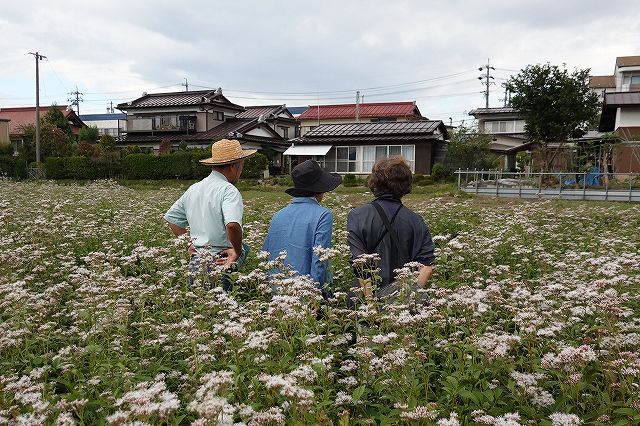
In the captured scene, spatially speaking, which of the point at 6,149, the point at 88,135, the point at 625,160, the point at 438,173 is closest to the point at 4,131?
the point at 88,135

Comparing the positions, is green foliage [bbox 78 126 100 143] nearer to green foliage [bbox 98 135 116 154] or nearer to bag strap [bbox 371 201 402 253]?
green foliage [bbox 98 135 116 154]

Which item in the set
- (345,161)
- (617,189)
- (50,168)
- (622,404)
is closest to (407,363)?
(622,404)

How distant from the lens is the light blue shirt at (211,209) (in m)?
4.64

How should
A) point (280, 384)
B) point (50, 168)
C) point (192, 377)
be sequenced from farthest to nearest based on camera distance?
point (50, 168) < point (192, 377) < point (280, 384)

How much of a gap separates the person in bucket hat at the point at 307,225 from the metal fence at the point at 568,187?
19326mm

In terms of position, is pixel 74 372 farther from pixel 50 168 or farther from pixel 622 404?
pixel 50 168

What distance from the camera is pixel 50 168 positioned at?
130 ft

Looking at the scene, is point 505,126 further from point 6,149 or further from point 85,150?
point 6,149

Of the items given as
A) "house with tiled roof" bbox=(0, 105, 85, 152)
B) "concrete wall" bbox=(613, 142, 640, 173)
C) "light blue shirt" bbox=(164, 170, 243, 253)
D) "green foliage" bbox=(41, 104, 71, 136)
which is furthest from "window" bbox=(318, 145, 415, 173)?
"light blue shirt" bbox=(164, 170, 243, 253)

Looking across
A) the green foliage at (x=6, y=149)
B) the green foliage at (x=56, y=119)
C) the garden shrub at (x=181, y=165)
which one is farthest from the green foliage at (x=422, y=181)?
the green foliage at (x=56, y=119)

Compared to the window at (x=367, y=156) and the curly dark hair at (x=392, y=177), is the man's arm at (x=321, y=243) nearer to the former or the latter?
the curly dark hair at (x=392, y=177)

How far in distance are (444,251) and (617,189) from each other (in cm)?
1957

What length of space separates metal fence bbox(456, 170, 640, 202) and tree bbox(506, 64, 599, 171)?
190 inches

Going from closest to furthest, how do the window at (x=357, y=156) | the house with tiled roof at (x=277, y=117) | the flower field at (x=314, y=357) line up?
the flower field at (x=314, y=357) < the window at (x=357, y=156) < the house with tiled roof at (x=277, y=117)
